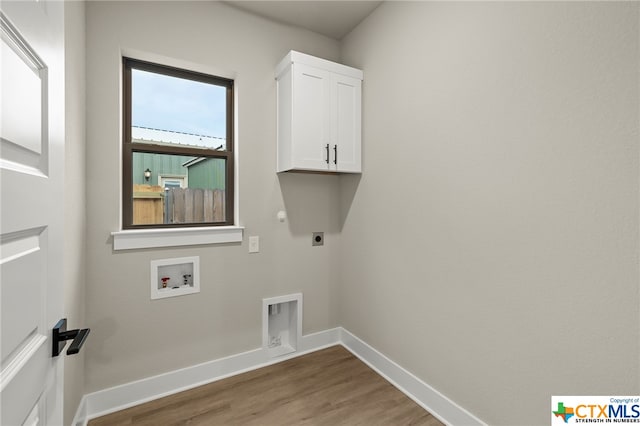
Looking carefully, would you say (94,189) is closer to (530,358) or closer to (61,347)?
(61,347)

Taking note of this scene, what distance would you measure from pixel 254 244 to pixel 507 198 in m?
1.70

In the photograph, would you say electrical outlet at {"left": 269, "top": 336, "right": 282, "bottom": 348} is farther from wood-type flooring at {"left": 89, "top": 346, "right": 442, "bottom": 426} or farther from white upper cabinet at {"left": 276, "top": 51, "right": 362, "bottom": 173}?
white upper cabinet at {"left": 276, "top": 51, "right": 362, "bottom": 173}

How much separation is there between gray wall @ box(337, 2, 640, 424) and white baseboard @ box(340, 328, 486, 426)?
0.18ft

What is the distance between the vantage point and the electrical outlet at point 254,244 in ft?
7.36

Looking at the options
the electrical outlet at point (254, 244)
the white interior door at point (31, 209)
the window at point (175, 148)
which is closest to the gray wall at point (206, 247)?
the electrical outlet at point (254, 244)

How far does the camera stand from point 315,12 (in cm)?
223

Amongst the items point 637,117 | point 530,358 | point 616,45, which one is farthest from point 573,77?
point 530,358

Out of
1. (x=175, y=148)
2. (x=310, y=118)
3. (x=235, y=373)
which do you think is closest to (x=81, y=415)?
(x=235, y=373)

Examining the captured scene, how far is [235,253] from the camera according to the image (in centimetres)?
219

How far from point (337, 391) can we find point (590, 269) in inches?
63.8

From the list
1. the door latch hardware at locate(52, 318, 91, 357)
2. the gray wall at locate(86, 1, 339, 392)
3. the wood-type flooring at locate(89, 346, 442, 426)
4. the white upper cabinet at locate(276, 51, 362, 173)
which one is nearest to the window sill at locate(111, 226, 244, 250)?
the gray wall at locate(86, 1, 339, 392)

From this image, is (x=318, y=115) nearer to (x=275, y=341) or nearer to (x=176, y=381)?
(x=275, y=341)

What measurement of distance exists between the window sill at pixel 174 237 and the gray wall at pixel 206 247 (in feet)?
0.18

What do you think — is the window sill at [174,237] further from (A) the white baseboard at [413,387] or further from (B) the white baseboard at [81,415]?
(A) the white baseboard at [413,387]
